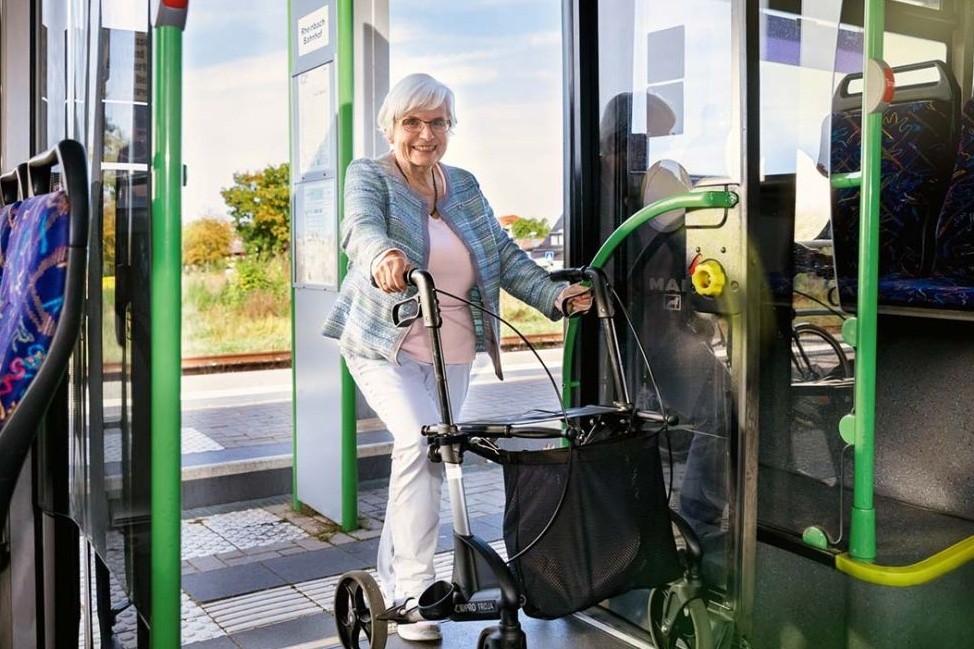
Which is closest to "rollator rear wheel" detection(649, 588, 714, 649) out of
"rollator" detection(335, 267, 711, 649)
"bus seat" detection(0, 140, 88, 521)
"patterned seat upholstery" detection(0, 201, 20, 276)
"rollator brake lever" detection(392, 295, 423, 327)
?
"rollator" detection(335, 267, 711, 649)

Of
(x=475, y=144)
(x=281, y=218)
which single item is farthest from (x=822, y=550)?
(x=281, y=218)

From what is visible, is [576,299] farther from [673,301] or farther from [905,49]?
[905,49]

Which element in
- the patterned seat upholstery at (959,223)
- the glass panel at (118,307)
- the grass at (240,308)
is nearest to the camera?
the glass panel at (118,307)

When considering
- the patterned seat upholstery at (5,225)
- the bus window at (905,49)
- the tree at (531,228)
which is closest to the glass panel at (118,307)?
the patterned seat upholstery at (5,225)

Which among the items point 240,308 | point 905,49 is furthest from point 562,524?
point 240,308

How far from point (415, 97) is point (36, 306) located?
1817mm

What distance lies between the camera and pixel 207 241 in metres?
13.3

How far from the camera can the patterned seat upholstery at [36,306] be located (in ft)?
5.68

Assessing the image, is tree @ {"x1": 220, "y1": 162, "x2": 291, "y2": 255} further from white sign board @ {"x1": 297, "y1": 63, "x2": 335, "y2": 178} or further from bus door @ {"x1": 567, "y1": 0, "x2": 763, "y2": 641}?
bus door @ {"x1": 567, "y1": 0, "x2": 763, "y2": 641}

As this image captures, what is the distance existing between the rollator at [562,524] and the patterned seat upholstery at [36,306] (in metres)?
1.20

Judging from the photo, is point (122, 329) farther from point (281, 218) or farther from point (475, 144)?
point (281, 218)

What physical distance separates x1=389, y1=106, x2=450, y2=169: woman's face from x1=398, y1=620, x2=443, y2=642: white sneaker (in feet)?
5.04

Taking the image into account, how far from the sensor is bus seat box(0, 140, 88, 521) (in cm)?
171

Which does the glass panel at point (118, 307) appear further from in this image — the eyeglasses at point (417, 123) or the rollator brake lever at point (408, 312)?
the eyeglasses at point (417, 123)
